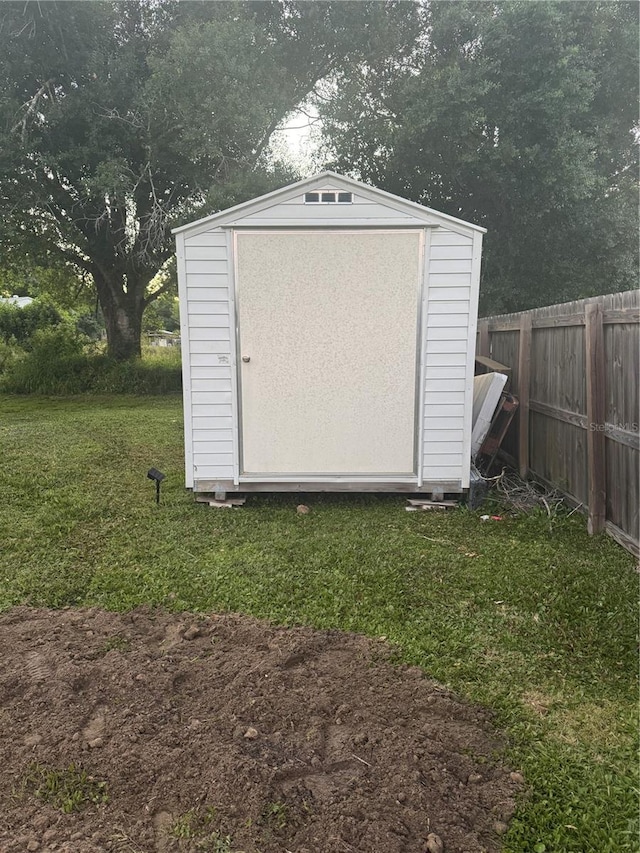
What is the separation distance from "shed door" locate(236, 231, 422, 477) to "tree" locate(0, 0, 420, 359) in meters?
7.30

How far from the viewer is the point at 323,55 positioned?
12.9 metres

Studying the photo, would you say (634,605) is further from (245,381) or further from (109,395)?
(109,395)

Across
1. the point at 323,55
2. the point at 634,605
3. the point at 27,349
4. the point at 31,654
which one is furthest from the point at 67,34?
the point at 634,605

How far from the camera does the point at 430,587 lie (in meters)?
3.31

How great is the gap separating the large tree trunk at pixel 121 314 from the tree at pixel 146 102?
0.94 m

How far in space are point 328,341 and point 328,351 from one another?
77 mm

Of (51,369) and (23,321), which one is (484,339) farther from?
(23,321)

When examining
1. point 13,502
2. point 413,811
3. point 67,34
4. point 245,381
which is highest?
point 67,34

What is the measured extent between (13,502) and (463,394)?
144 inches

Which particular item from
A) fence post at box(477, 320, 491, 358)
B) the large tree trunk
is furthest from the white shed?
the large tree trunk

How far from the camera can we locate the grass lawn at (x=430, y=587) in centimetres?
197

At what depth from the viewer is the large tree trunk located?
1408cm

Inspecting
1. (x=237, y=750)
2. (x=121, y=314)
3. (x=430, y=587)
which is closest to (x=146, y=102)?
(x=121, y=314)

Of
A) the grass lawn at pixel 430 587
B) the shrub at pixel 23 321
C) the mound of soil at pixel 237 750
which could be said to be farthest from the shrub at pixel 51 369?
the mound of soil at pixel 237 750
